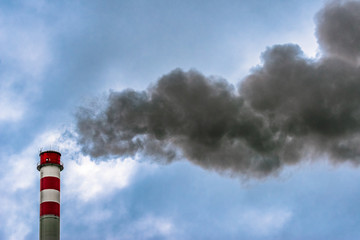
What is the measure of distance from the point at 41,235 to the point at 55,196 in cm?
319

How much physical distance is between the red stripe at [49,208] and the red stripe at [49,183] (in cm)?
131

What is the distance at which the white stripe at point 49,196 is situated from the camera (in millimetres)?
44781

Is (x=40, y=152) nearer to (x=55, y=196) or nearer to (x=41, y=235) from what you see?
(x=55, y=196)

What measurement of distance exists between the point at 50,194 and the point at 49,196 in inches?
7.0

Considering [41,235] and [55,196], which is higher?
[55,196]

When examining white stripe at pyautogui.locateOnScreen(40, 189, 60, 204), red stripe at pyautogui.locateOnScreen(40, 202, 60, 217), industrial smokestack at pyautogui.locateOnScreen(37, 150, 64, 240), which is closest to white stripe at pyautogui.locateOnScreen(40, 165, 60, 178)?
industrial smokestack at pyautogui.locateOnScreen(37, 150, 64, 240)

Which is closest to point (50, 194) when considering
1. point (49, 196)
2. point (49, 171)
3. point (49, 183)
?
point (49, 196)

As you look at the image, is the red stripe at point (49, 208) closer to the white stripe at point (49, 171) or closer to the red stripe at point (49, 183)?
the red stripe at point (49, 183)

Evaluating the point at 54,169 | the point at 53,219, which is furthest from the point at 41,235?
the point at 54,169

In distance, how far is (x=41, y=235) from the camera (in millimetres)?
43531

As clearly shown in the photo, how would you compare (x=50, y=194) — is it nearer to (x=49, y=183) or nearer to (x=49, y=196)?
(x=49, y=196)

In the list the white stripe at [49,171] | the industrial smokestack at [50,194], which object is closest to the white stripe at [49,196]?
the industrial smokestack at [50,194]

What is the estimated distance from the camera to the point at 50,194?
44969 millimetres

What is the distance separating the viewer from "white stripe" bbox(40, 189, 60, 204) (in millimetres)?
44781
